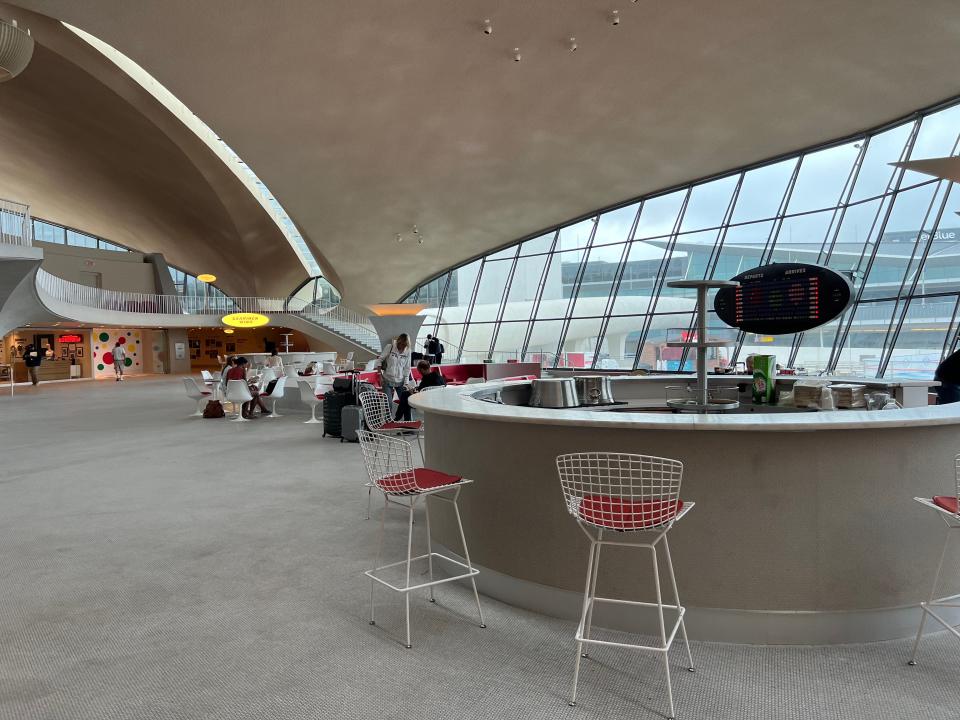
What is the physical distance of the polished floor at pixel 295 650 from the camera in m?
2.65

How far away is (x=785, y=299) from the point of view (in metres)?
7.55

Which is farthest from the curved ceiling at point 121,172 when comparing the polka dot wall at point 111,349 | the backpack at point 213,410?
the backpack at point 213,410

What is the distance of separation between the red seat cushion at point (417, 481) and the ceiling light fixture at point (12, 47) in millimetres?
8109

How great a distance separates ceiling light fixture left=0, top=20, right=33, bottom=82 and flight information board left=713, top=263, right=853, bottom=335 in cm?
920

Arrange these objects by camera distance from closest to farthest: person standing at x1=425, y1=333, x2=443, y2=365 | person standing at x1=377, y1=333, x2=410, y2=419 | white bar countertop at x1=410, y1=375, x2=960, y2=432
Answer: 1. white bar countertop at x1=410, y1=375, x2=960, y2=432
2. person standing at x1=377, y1=333, x2=410, y2=419
3. person standing at x1=425, y1=333, x2=443, y2=365

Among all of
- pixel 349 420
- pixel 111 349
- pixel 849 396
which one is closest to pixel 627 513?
pixel 849 396

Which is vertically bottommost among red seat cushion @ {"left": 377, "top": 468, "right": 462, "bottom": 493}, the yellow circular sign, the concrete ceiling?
red seat cushion @ {"left": 377, "top": 468, "right": 462, "bottom": 493}

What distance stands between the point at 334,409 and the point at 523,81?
6923mm

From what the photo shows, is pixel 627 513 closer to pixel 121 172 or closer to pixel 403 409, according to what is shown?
pixel 403 409

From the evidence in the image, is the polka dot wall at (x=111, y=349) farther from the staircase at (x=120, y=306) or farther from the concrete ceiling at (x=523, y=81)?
the concrete ceiling at (x=523, y=81)

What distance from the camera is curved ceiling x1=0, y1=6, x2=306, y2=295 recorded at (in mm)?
16219

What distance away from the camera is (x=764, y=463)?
3.20m

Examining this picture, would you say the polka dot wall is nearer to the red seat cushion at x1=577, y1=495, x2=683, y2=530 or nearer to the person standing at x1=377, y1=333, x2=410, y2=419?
the person standing at x1=377, y1=333, x2=410, y2=419

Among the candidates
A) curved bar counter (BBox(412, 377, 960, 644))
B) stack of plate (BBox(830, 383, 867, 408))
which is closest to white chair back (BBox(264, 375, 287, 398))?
stack of plate (BBox(830, 383, 867, 408))
